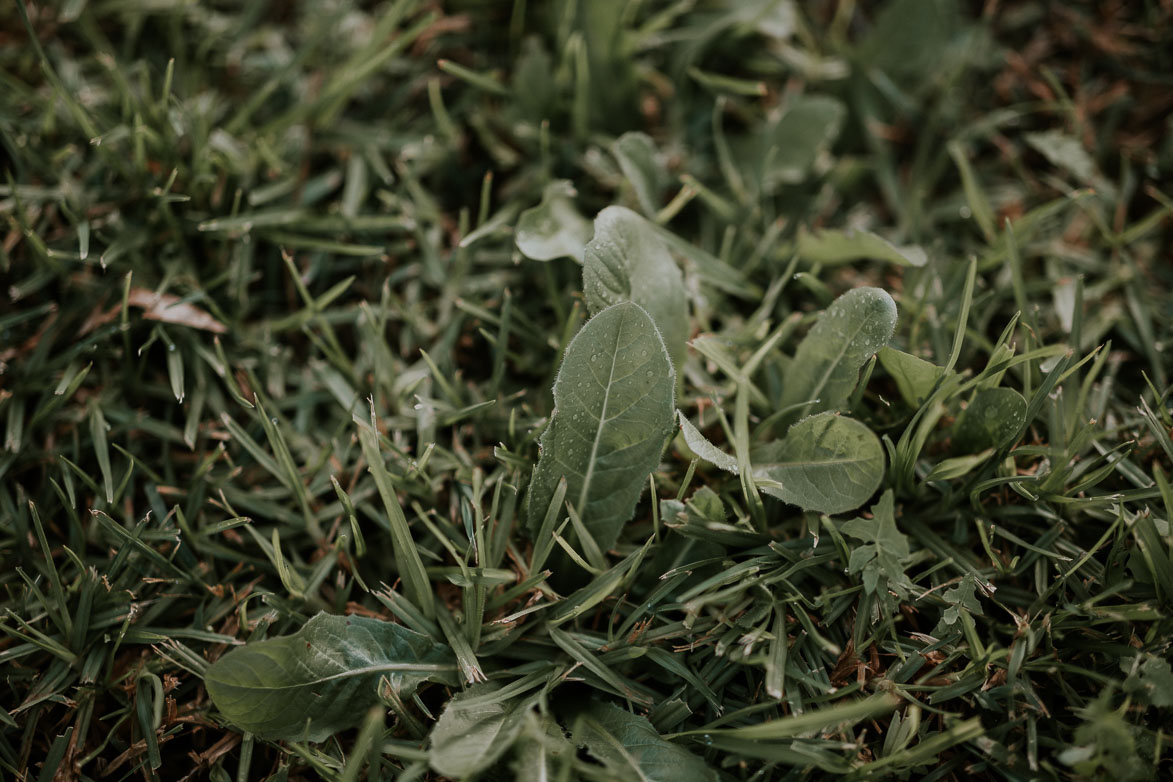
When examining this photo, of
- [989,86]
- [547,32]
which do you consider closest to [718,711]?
[547,32]

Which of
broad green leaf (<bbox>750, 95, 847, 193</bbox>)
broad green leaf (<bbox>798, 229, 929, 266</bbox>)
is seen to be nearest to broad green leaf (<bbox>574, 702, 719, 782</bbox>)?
broad green leaf (<bbox>798, 229, 929, 266</bbox>)

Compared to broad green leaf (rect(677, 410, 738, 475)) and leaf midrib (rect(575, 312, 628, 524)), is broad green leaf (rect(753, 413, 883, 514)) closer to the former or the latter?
broad green leaf (rect(677, 410, 738, 475))

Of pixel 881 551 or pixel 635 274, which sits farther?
pixel 635 274

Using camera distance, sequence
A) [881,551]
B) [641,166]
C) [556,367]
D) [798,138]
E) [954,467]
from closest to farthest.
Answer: [881,551] < [954,467] < [556,367] < [641,166] < [798,138]

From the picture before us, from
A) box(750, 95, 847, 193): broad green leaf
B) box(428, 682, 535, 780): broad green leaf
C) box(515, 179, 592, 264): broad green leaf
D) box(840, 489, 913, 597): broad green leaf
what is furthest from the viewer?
box(750, 95, 847, 193): broad green leaf

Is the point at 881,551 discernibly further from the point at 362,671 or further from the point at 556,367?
the point at 362,671

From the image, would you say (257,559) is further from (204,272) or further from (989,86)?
(989,86)

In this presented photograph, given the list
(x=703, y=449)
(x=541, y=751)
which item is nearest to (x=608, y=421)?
(x=703, y=449)
